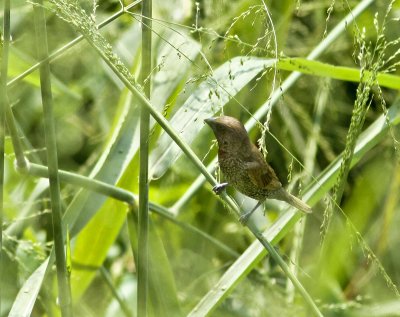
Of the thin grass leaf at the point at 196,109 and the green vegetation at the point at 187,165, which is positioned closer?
the green vegetation at the point at 187,165

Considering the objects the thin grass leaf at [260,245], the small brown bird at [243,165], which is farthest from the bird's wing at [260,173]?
the thin grass leaf at [260,245]

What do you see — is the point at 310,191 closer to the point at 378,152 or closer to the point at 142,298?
the point at 142,298

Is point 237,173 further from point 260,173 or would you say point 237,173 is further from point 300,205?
point 300,205

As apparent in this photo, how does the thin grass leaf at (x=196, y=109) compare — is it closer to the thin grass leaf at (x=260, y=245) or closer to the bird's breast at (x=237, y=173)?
the bird's breast at (x=237, y=173)

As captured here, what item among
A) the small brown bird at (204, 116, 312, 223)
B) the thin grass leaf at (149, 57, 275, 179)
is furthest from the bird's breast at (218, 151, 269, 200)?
the thin grass leaf at (149, 57, 275, 179)

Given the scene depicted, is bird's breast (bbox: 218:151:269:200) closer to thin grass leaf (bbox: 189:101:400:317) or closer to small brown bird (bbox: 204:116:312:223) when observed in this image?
small brown bird (bbox: 204:116:312:223)
